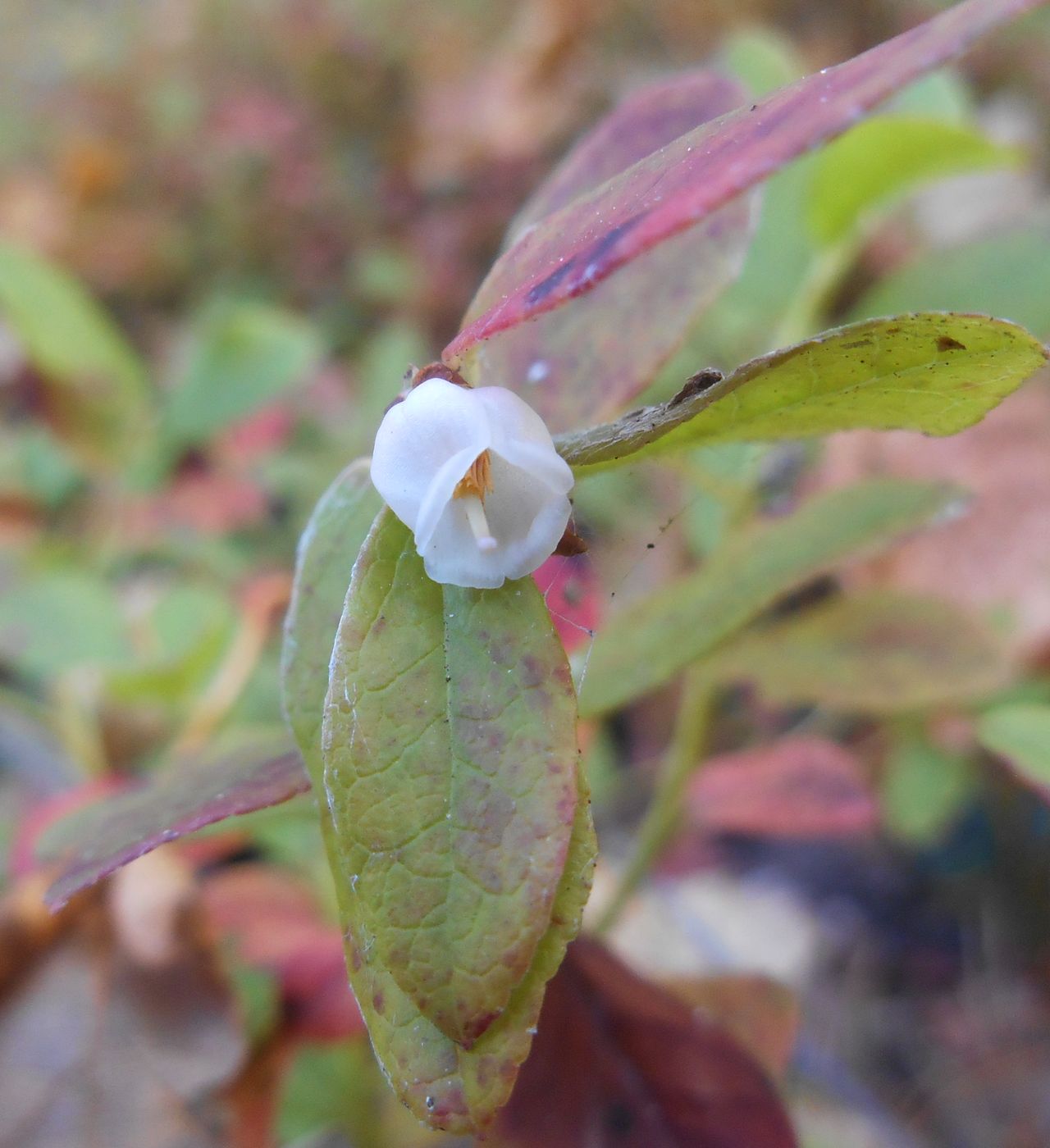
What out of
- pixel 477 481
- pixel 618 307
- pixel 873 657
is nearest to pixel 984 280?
pixel 873 657

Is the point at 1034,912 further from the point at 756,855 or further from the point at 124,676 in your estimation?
the point at 124,676

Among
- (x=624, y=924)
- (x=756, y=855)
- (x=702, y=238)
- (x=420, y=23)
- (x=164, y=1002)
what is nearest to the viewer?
(x=702, y=238)

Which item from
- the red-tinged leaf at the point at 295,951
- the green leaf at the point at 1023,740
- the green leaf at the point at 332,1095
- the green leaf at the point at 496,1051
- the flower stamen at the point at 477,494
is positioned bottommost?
the green leaf at the point at 332,1095

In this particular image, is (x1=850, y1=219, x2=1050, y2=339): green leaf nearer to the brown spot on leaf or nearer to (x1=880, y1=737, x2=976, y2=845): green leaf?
(x1=880, y1=737, x2=976, y2=845): green leaf

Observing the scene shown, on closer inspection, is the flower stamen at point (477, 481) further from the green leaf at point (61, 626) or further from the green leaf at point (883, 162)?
the green leaf at point (61, 626)

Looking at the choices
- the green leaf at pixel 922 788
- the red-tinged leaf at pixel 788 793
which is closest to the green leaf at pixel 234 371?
the red-tinged leaf at pixel 788 793

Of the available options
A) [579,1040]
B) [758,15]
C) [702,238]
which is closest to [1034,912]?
[579,1040]
